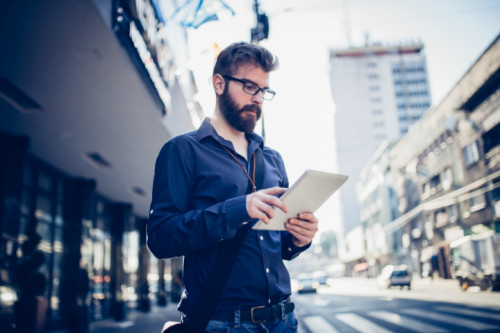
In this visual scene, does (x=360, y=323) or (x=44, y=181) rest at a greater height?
(x=44, y=181)

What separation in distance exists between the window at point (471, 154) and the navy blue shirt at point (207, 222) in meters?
27.6

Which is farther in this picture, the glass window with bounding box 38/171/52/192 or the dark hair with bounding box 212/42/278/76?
the glass window with bounding box 38/171/52/192

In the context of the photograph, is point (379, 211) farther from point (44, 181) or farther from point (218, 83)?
point (218, 83)

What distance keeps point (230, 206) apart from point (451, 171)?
105 feet

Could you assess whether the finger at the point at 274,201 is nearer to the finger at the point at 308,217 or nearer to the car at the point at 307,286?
the finger at the point at 308,217

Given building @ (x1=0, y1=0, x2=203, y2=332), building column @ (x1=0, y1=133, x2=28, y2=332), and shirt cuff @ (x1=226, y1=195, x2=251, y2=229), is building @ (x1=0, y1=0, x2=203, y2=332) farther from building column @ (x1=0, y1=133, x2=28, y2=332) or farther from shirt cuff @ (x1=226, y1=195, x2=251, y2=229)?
shirt cuff @ (x1=226, y1=195, x2=251, y2=229)

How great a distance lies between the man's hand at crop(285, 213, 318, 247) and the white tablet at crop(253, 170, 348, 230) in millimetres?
23

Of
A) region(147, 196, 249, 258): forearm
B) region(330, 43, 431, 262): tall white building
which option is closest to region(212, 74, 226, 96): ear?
region(147, 196, 249, 258): forearm

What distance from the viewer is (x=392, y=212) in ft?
162

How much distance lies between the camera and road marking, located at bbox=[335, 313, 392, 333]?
8.40 metres

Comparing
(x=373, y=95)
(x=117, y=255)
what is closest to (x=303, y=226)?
(x=117, y=255)

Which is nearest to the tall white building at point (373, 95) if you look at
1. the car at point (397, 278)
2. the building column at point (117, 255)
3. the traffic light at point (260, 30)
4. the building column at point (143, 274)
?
the car at point (397, 278)

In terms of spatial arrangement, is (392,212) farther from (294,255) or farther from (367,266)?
(294,255)

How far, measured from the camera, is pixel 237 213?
5.11ft
